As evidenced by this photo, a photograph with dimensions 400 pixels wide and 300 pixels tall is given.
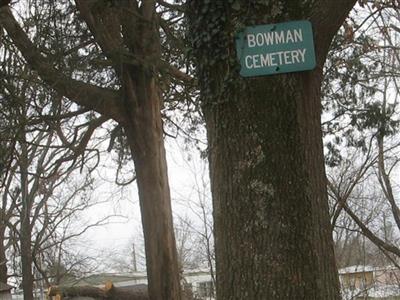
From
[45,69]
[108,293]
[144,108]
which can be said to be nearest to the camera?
[45,69]

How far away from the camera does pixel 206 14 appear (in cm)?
298

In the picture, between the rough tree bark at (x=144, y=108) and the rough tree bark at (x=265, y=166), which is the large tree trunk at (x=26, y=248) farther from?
the rough tree bark at (x=265, y=166)

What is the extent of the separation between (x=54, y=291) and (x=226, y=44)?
13.4 meters

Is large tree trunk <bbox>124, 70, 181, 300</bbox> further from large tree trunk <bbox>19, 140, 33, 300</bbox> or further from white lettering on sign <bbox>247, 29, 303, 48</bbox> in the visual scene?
large tree trunk <bbox>19, 140, 33, 300</bbox>

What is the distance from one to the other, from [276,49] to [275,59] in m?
0.04

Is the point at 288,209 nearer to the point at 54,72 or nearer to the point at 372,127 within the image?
the point at 54,72

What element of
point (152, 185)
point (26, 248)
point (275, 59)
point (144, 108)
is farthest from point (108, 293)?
point (26, 248)

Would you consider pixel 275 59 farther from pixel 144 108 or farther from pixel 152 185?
pixel 152 185

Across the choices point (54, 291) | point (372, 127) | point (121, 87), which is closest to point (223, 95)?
point (121, 87)

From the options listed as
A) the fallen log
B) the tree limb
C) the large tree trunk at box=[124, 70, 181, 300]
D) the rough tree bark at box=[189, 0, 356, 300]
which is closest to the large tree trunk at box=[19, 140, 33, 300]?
the fallen log

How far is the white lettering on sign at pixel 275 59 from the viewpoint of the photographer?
279 centimetres

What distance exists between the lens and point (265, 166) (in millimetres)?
2748

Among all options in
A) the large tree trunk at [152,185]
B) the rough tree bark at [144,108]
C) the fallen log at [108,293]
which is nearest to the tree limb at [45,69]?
the rough tree bark at [144,108]

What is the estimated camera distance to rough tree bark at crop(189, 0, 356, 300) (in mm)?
2703
